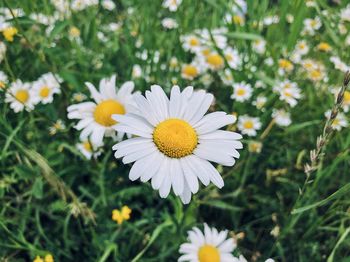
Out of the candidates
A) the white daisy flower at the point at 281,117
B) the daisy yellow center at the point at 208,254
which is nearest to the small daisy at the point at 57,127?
the daisy yellow center at the point at 208,254

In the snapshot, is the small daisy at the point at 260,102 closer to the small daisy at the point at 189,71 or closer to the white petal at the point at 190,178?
the small daisy at the point at 189,71

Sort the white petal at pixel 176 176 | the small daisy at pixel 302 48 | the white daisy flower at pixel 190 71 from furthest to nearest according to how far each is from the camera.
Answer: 1. the small daisy at pixel 302 48
2. the white daisy flower at pixel 190 71
3. the white petal at pixel 176 176

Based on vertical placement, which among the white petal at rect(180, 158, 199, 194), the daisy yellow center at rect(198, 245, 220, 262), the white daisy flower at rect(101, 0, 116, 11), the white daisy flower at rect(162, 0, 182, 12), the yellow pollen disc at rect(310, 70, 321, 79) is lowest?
the daisy yellow center at rect(198, 245, 220, 262)

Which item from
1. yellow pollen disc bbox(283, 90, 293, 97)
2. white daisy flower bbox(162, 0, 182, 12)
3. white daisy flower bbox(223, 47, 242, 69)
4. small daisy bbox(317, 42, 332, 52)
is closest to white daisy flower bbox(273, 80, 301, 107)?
yellow pollen disc bbox(283, 90, 293, 97)

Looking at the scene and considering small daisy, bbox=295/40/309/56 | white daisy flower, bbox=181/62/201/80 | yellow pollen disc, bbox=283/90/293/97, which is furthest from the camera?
small daisy, bbox=295/40/309/56

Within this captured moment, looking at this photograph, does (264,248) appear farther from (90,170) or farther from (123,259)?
(90,170)

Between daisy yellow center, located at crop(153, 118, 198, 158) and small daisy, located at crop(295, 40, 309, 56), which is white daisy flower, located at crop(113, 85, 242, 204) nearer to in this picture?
daisy yellow center, located at crop(153, 118, 198, 158)

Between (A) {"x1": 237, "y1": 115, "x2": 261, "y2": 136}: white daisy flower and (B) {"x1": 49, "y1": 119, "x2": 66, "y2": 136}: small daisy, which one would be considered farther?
(A) {"x1": 237, "y1": 115, "x2": 261, "y2": 136}: white daisy flower
